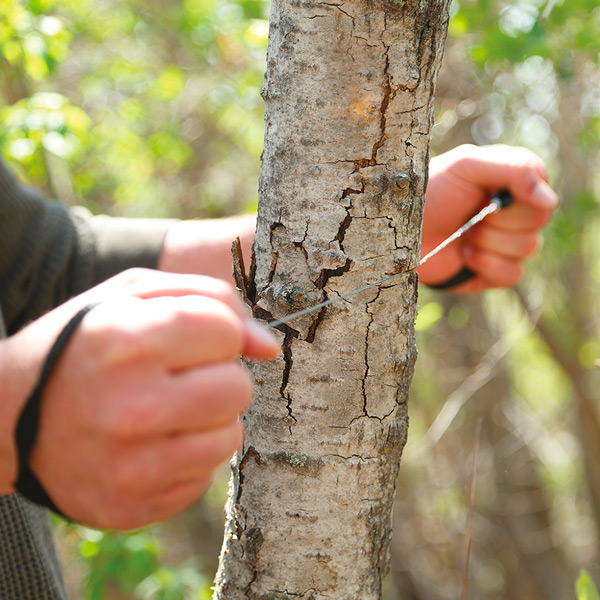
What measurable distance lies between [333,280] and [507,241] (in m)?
0.70

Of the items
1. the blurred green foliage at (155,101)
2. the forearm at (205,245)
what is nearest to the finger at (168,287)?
the forearm at (205,245)

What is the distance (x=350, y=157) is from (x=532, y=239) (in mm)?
749

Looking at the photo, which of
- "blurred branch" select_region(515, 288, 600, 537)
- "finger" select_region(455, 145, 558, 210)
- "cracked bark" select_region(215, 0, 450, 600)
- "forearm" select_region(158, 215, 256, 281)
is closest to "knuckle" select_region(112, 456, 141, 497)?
Answer: "cracked bark" select_region(215, 0, 450, 600)

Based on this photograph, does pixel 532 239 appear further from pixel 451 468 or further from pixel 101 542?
pixel 451 468

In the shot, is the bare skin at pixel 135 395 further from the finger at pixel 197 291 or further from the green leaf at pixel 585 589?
the green leaf at pixel 585 589

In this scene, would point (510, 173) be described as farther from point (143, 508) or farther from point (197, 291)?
point (143, 508)

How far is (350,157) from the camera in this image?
0.85 m

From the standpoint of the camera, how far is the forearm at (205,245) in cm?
138

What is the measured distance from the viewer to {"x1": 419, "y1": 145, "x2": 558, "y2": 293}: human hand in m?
1.33

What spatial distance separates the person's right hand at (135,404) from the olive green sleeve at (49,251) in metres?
0.99

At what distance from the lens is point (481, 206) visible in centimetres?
140

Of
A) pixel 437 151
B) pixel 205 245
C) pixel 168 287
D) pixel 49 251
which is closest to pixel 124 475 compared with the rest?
pixel 168 287

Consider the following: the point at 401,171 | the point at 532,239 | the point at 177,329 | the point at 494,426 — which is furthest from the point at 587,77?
the point at 177,329

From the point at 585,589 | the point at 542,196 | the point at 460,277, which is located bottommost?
the point at 585,589
